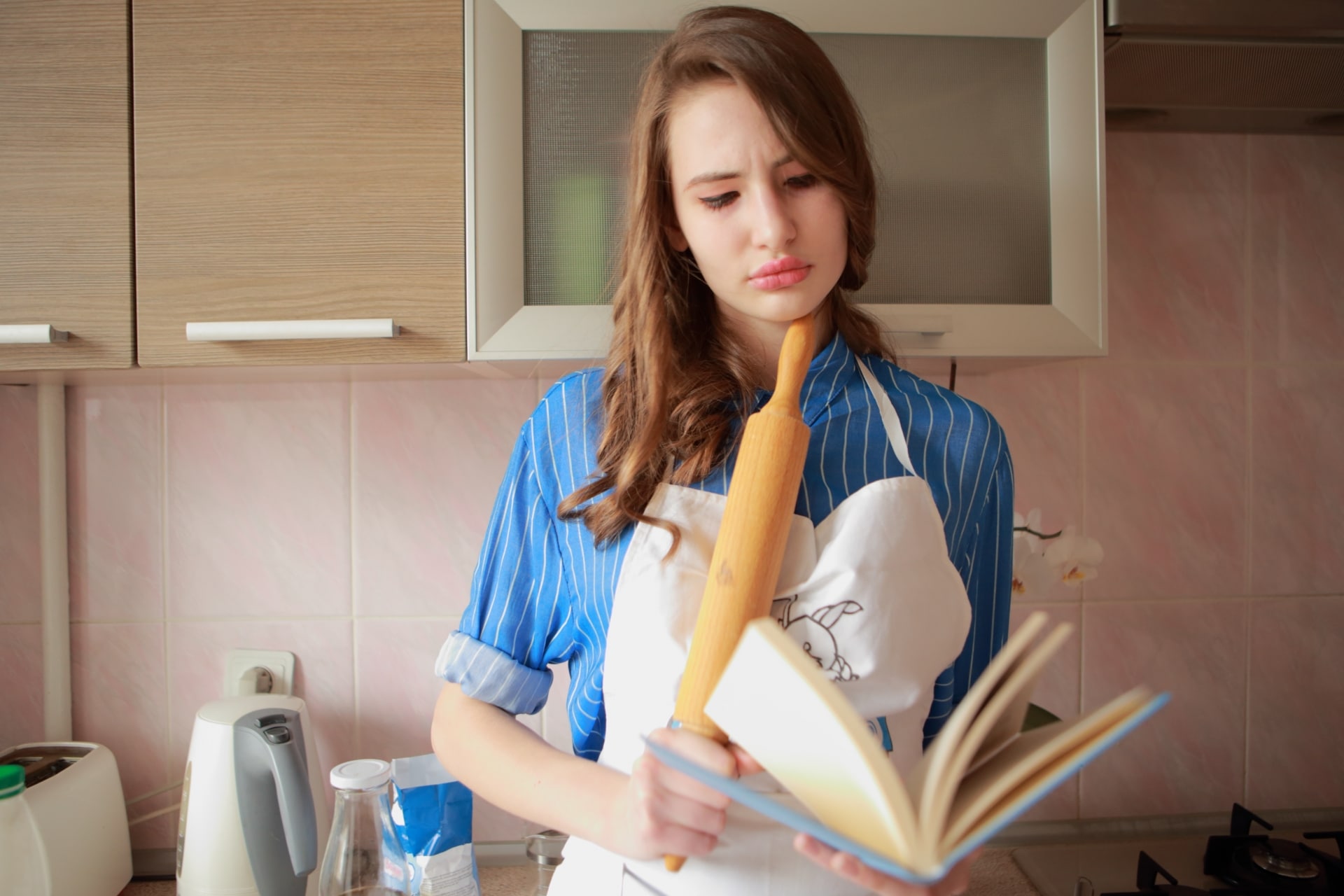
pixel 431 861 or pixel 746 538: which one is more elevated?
pixel 746 538

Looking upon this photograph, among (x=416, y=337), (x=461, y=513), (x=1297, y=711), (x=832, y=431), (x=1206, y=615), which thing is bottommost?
(x=1297, y=711)

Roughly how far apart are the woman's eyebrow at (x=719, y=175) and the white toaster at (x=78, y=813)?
108cm

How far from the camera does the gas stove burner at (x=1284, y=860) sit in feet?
3.59

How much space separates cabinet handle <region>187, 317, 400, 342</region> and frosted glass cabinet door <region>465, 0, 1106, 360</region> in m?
0.10

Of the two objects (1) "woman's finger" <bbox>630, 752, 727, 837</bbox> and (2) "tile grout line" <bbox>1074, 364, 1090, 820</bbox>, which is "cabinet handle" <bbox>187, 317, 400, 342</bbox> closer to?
(1) "woman's finger" <bbox>630, 752, 727, 837</bbox>

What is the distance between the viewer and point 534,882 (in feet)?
4.00

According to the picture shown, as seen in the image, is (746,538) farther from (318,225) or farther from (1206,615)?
(1206,615)

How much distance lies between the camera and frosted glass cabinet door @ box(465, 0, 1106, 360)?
93 centimetres

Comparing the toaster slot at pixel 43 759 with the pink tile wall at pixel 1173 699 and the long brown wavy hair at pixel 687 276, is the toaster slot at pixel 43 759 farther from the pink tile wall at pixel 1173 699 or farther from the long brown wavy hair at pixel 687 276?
the pink tile wall at pixel 1173 699

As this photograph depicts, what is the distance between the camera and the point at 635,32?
37.5 inches

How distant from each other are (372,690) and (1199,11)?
136 centimetres

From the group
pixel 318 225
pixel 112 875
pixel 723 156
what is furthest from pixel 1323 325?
pixel 112 875

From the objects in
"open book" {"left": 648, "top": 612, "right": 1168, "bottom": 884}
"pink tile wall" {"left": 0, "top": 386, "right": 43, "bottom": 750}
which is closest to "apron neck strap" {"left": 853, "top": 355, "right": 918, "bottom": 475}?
"open book" {"left": 648, "top": 612, "right": 1168, "bottom": 884}

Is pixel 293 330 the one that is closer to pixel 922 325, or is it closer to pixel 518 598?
pixel 518 598
